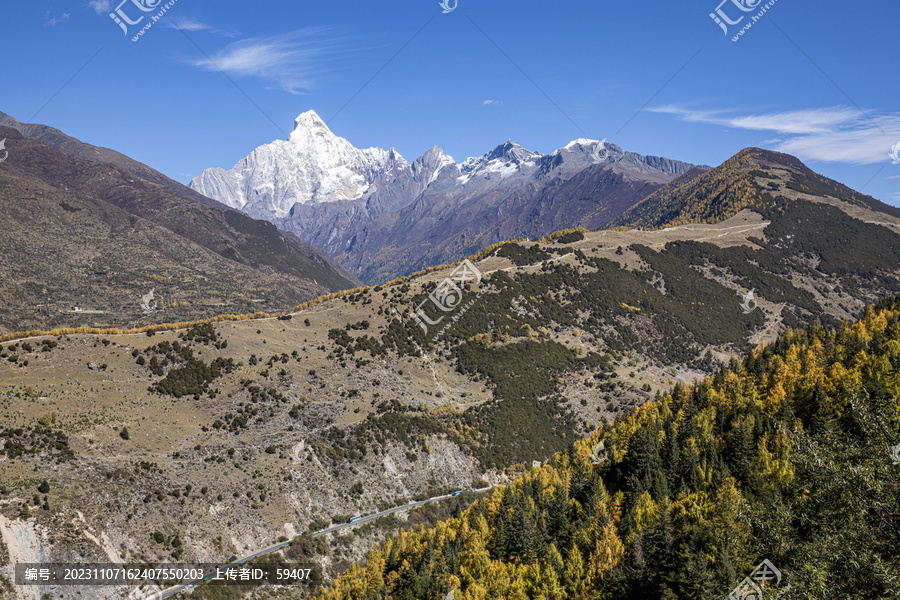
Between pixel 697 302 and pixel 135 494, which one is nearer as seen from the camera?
pixel 135 494

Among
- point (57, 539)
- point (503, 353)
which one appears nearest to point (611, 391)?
point (503, 353)

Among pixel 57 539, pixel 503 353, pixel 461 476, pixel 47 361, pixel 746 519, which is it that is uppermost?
pixel 47 361

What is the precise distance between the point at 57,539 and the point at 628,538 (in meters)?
59.0

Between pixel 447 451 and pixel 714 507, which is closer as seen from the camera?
pixel 714 507

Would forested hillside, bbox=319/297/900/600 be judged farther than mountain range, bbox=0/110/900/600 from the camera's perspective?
No

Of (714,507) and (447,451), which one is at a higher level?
(447,451)

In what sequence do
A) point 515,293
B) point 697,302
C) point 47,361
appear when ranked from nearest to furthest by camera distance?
1. point 47,361
2. point 515,293
3. point 697,302

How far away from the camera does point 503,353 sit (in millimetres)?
131125

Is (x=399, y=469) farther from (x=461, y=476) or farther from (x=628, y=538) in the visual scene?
(x=628, y=538)

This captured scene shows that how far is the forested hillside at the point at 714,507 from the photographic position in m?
16.5

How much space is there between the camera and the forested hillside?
54.3 ft

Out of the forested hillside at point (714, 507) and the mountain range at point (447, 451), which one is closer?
the forested hillside at point (714, 507)

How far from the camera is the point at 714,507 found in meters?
44.3

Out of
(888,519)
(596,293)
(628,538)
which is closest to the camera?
(888,519)
